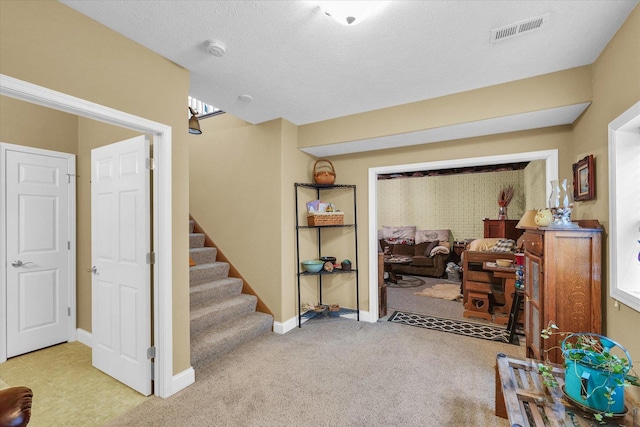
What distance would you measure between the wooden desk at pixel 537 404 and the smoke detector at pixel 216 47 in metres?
2.65

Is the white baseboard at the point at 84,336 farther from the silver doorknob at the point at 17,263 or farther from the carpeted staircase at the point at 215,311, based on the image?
the carpeted staircase at the point at 215,311

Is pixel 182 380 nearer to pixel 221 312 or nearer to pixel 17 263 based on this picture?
pixel 221 312

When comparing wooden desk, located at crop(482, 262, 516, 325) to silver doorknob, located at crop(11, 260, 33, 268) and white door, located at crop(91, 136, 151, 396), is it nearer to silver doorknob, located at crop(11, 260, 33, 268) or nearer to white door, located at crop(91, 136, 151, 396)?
white door, located at crop(91, 136, 151, 396)

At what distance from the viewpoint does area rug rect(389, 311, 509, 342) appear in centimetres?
326

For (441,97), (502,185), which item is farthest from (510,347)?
(502,185)

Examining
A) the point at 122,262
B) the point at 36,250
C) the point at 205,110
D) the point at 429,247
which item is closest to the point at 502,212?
the point at 429,247

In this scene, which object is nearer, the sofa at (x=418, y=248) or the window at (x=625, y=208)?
the window at (x=625, y=208)

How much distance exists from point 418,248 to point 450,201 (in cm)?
157

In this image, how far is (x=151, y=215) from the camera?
85.4 inches

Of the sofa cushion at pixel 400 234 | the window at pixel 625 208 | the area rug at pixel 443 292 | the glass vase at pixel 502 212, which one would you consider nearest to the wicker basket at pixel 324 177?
the window at pixel 625 208

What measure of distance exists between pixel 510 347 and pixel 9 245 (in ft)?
16.8

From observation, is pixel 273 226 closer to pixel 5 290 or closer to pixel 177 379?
pixel 177 379

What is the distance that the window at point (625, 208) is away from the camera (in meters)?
1.69

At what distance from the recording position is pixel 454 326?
3539 millimetres
